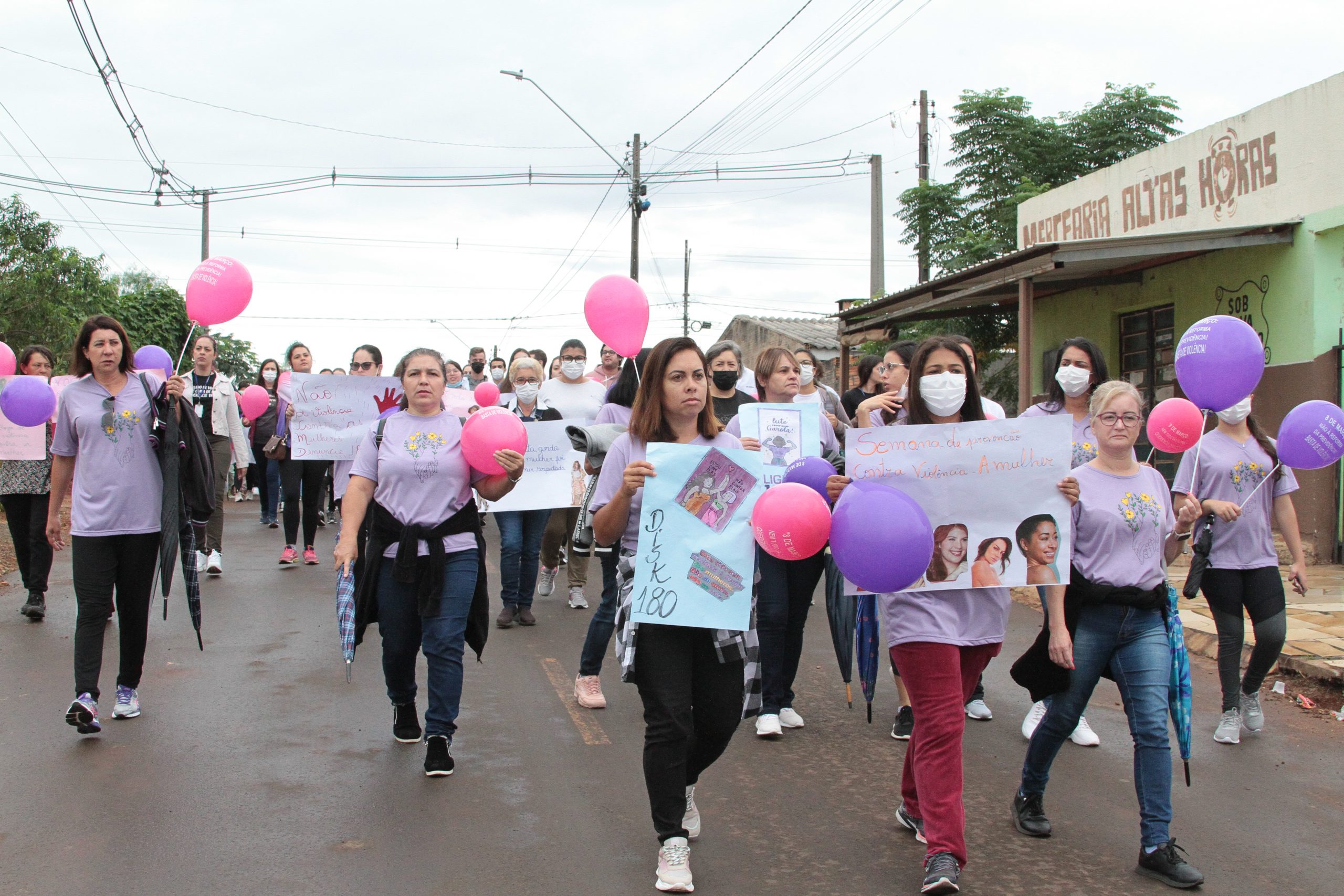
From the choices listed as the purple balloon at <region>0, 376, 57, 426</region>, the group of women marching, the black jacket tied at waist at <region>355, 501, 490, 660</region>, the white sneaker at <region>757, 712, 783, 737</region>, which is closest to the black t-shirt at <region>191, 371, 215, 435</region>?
the purple balloon at <region>0, 376, 57, 426</region>

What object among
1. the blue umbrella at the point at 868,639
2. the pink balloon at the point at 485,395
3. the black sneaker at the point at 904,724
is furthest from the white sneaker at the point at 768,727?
the pink balloon at the point at 485,395

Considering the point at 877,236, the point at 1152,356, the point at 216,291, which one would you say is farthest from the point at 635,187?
the point at 216,291

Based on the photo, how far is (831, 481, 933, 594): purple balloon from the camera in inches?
146

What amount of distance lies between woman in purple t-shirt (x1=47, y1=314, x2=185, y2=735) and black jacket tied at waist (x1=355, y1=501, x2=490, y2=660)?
140 cm

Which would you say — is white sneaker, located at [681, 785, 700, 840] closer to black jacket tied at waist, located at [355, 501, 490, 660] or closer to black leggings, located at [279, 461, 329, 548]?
black jacket tied at waist, located at [355, 501, 490, 660]

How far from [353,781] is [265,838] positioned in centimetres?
71

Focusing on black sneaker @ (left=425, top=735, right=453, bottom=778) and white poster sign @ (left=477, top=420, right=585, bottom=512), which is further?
white poster sign @ (left=477, top=420, right=585, bottom=512)

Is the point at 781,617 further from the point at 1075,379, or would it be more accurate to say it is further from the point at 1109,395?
the point at 1109,395

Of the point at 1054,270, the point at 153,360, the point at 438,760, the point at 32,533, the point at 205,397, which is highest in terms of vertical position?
the point at 1054,270

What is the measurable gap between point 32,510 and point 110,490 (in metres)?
3.48

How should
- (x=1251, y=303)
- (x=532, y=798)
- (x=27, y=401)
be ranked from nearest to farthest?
(x=532, y=798)
(x=27, y=401)
(x=1251, y=303)

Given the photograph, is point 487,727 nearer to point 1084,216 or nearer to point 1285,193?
point 1285,193

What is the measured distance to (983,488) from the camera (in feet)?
13.3

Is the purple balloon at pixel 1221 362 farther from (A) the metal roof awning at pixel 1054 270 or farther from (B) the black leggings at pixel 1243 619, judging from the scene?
(A) the metal roof awning at pixel 1054 270
